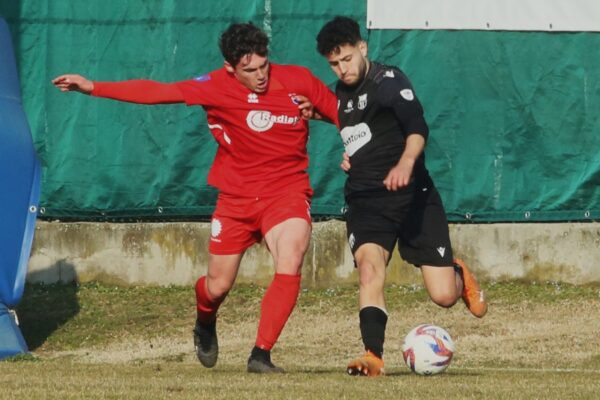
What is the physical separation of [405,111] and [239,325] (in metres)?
5.07

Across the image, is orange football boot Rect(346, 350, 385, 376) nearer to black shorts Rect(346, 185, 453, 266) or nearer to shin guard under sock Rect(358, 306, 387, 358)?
shin guard under sock Rect(358, 306, 387, 358)

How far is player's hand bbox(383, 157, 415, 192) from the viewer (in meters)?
9.29

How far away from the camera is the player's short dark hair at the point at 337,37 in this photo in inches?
389

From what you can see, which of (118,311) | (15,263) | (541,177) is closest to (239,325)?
(118,311)

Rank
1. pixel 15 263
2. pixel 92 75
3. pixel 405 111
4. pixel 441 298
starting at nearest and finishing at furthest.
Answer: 1. pixel 405 111
2. pixel 441 298
3. pixel 15 263
4. pixel 92 75

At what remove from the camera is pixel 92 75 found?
1546 centimetres

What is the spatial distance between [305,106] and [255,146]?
421mm

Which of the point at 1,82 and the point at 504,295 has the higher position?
the point at 1,82

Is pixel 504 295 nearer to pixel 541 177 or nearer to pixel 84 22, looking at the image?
pixel 541 177

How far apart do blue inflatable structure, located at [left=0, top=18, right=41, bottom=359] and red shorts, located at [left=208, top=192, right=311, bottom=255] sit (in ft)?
10.0

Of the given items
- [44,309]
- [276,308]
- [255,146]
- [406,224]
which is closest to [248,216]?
[255,146]

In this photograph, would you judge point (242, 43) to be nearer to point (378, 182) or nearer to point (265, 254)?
point (378, 182)

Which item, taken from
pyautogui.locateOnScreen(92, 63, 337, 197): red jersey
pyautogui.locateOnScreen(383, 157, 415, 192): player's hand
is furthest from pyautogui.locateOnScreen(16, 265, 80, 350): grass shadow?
pyautogui.locateOnScreen(383, 157, 415, 192): player's hand

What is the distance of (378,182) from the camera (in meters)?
10.1
